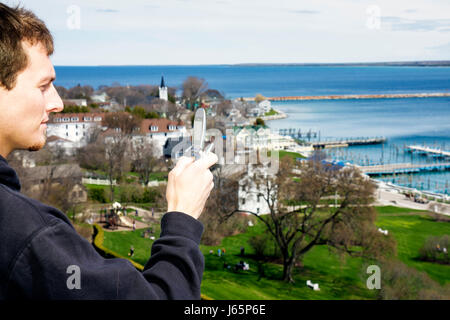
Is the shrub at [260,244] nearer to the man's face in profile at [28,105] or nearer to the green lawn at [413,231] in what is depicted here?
the green lawn at [413,231]

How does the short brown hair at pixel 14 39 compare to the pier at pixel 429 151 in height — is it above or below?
above

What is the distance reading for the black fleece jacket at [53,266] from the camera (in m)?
0.96

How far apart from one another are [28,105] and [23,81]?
2.2 inches

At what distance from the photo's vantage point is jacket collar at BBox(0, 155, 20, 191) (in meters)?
1.04

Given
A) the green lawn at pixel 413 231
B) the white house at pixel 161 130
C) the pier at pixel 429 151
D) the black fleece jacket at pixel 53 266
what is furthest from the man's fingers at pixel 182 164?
the pier at pixel 429 151

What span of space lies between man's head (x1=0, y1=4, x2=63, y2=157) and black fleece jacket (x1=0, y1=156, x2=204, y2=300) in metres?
0.11

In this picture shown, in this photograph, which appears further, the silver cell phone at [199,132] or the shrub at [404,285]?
the shrub at [404,285]

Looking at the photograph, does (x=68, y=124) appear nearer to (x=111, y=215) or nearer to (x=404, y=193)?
(x=111, y=215)

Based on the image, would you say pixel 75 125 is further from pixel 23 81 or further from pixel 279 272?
pixel 23 81

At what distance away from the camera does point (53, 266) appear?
95 centimetres

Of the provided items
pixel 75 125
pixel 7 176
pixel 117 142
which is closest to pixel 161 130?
pixel 117 142

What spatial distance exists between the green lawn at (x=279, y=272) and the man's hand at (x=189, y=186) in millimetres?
20150
